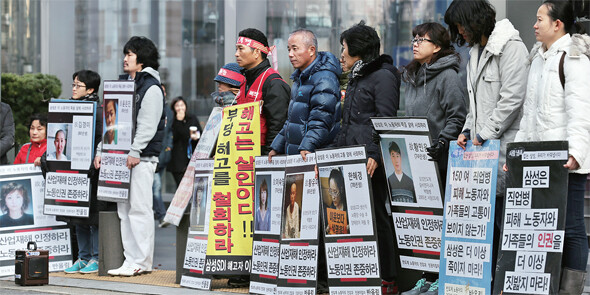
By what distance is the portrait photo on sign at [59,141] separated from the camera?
1020 centimetres

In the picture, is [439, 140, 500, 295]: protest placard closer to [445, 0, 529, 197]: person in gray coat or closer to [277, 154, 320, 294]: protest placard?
[445, 0, 529, 197]: person in gray coat

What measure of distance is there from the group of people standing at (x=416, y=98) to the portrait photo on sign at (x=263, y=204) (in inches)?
9.7

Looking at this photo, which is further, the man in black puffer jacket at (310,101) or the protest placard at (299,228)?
the man in black puffer jacket at (310,101)

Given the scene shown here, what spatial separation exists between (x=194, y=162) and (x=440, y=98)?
273 centimetres

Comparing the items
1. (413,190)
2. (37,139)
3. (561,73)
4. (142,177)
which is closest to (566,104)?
(561,73)

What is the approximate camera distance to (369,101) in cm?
761

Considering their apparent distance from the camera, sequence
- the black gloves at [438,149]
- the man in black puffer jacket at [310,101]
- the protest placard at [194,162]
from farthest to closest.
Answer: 1. the protest placard at [194,162]
2. the man in black puffer jacket at [310,101]
3. the black gloves at [438,149]

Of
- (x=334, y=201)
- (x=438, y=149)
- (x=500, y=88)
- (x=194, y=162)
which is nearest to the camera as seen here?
(x=500, y=88)

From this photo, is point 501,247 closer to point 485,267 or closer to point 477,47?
point 485,267

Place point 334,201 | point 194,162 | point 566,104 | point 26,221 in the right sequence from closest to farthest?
point 566,104
point 334,201
point 194,162
point 26,221

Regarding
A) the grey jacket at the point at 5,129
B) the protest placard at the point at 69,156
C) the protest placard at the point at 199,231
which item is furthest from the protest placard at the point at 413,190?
the grey jacket at the point at 5,129

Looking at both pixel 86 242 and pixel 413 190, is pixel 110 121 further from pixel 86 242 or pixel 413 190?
pixel 413 190

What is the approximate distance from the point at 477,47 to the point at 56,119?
4.97 m

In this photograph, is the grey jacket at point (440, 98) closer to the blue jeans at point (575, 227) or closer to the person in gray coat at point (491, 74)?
the person in gray coat at point (491, 74)
